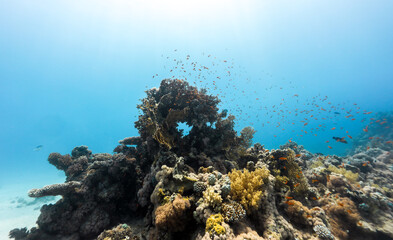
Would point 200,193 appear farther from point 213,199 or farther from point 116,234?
point 116,234

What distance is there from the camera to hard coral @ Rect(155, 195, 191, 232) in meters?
4.52

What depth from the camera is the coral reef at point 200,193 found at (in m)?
4.68

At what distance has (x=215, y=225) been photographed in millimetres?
3787

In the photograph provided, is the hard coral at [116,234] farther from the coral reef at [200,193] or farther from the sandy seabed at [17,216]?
the sandy seabed at [17,216]

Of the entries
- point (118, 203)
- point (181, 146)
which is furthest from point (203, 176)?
point (118, 203)


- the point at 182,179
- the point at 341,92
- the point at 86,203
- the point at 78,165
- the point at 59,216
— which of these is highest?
the point at 341,92

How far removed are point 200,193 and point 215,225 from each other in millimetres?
1566

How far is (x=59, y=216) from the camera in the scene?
8047mm

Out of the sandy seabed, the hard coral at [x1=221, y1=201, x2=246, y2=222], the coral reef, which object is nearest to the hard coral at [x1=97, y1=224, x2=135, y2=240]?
the coral reef

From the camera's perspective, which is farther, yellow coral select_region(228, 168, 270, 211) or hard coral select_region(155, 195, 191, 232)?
yellow coral select_region(228, 168, 270, 211)

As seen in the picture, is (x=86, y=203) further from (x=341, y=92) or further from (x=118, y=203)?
(x=341, y=92)

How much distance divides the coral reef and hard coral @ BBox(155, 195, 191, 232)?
1.2 inches

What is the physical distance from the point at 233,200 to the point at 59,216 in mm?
9710

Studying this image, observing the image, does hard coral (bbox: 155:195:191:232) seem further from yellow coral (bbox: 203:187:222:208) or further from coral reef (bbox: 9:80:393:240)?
yellow coral (bbox: 203:187:222:208)
